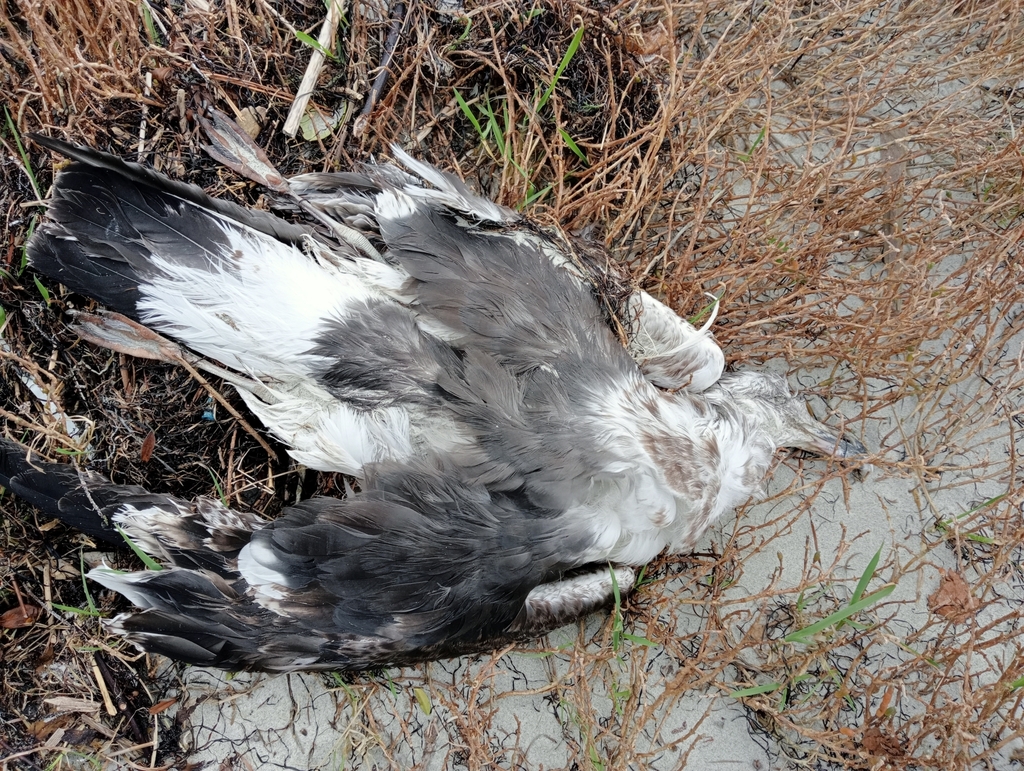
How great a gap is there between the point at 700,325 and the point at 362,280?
1.02 m

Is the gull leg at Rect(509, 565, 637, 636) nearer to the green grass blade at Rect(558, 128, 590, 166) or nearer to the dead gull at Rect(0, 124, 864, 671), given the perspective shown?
A: the dead gull at Rect(0, 124, 864, 671)

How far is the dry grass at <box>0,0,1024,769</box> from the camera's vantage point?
1.93m

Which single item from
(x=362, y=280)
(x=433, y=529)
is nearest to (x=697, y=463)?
(x=433, y=529)

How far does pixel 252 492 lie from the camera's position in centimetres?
196

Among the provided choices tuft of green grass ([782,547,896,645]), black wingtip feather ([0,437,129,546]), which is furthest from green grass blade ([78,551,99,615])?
tuft of green grass ([782,547,896,645])

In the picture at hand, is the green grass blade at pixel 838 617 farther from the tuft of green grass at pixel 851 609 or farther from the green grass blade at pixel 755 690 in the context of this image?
the green grass blade at pixel 755 690

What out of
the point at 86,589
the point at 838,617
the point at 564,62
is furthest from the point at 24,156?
the point at 838,617

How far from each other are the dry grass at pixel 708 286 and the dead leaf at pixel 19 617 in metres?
0.03

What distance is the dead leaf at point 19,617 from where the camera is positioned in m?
1.92

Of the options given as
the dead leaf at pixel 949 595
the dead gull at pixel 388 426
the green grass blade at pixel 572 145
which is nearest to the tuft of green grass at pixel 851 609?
the dead leaf at pixel 949 595

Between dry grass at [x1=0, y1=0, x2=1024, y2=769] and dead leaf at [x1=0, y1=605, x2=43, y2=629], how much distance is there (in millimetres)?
26

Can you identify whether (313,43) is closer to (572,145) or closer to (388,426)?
(572,145)

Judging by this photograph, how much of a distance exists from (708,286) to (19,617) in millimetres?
2154

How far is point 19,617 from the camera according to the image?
192 centimetres
